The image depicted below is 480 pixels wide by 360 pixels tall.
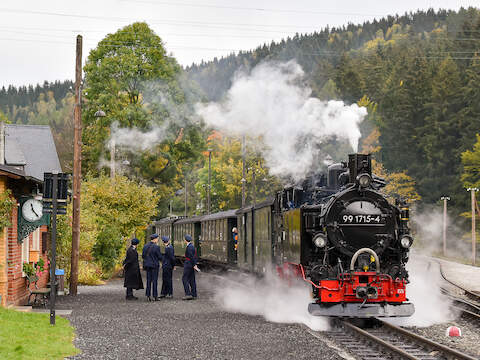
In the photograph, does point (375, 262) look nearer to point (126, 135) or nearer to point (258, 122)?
point (258, 122)

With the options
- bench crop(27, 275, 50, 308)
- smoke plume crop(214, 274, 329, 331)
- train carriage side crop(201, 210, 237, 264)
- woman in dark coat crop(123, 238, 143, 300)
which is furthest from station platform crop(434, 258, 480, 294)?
bench crop(27, 275, 50, 308)

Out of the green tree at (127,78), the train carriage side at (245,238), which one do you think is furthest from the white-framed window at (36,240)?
the green tree at (127,78)

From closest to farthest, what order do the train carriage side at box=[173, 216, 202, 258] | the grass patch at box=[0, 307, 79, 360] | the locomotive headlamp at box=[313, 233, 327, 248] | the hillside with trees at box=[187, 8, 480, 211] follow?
the grass patch at box=[0, 307, 79, 360]
the locomotive headlamp at box=[313, 233, 327, 248]
the train carriage side at box=[173, 216, 202, 258]
the hillside with trees at box=[187, 8, 480, 211]

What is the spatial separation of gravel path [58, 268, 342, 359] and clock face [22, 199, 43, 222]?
227cm

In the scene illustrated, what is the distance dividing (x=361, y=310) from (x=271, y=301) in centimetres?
565

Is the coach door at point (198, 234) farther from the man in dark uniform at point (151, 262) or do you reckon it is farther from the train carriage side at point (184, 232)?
the man in dark uniform at point (151, 262)

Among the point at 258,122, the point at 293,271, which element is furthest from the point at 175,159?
the point at 293,271

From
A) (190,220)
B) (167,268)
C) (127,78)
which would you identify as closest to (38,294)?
(167,268)

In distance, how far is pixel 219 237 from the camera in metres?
31.5

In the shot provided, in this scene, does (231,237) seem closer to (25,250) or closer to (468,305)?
(25,250)

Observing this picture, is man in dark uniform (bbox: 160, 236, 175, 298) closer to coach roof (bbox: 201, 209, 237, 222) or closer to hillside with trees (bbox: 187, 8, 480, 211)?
coach roof (bbox: 201, 209, 237, 222)

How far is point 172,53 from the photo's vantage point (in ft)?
145

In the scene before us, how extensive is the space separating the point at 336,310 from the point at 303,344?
191 cm

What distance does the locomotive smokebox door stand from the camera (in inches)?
531
